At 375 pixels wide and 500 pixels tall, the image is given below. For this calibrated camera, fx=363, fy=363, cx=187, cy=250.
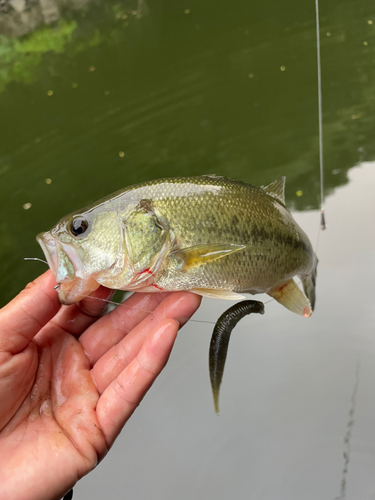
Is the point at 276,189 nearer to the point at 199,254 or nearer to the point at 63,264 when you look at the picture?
the point at 199,254

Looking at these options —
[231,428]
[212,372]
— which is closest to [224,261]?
[212,372]

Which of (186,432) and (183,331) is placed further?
(183,331)

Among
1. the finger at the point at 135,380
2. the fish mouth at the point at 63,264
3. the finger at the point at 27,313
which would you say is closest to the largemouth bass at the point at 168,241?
the fish mouth at the point at 63,264

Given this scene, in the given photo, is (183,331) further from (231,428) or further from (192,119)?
(192,119)

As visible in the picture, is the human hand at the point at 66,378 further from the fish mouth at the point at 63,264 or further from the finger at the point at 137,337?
the fish mouth at the point at 63,264

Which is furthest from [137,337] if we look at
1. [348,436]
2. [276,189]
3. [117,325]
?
[348,436]

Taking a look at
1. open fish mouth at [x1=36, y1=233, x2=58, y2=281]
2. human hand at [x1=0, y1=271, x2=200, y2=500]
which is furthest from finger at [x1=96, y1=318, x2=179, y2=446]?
open fish mouth at [x1=36, y1=233, x2=58, y2=281]

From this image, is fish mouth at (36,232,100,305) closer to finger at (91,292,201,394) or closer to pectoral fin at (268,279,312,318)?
finger at (91,292,201,394)
